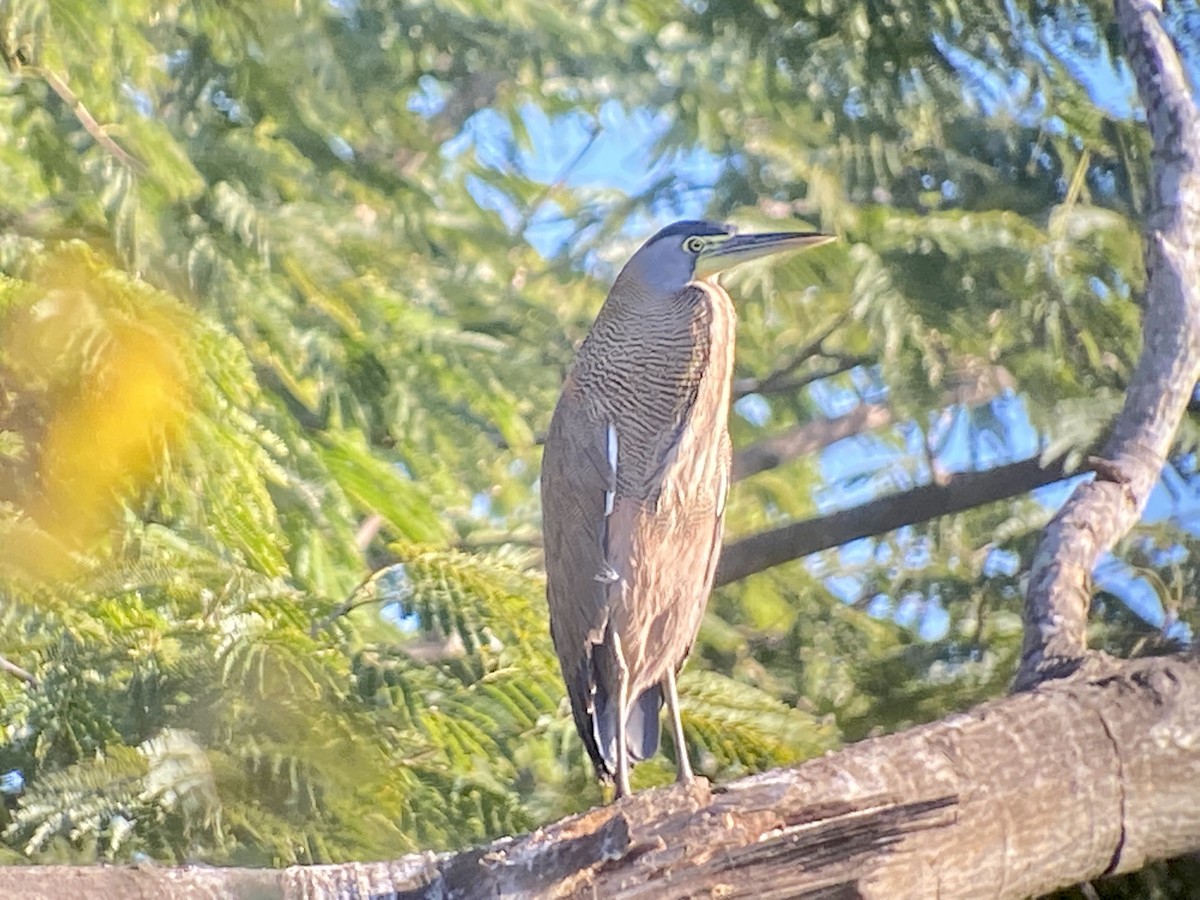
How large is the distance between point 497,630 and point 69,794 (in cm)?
48

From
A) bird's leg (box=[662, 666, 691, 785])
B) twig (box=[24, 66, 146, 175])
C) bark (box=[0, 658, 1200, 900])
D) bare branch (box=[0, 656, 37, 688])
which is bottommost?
bark (box=[0, 658, 1200, 900])

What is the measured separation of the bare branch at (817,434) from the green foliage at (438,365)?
36mm

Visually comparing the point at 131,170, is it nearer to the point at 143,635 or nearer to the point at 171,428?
the point at 171,428

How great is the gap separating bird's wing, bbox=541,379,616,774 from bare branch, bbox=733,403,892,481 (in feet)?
3.64

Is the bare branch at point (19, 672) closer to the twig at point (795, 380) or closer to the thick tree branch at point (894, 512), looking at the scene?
the thick tree branch at point (894, 512)

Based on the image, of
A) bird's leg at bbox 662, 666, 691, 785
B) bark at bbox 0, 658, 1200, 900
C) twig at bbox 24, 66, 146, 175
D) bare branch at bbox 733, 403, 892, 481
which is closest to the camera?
bark at bbox 0, 658, 1200, 900

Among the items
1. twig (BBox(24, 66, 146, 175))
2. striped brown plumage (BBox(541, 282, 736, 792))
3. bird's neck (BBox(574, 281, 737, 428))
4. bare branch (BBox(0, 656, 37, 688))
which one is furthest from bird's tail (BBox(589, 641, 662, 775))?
twig (BBox(24, 66, 146, 175))

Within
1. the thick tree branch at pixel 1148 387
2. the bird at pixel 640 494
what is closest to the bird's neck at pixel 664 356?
the bird at pixel 640 494

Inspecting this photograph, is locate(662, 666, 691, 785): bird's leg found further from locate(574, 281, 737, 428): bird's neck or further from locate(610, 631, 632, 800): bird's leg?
locate(574, 281, 737, 428): bird's neck

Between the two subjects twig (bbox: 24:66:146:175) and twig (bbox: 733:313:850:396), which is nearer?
twig (bbox: 24:66:146:175)

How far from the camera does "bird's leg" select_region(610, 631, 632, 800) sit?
4.95 feet

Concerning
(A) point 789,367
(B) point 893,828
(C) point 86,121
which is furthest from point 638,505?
(A) point 789,367

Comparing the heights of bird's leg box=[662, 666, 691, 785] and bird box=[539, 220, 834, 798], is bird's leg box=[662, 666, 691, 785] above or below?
below

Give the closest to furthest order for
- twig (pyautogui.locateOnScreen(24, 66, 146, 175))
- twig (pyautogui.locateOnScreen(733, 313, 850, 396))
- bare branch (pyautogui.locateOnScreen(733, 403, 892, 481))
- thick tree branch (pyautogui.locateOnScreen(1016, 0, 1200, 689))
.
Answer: thick tree branch (pyautogui.locateOnScreen(1016, 0, 1200, 689)), twig (pyautogui.locateOnScreen(24, 66, 146, 175)), twig (pyautogui.locateOnScreen(733, 313, 850, 396)), bare branch (pyautogui.locateOnScreen(733, 403, 892, 481))
